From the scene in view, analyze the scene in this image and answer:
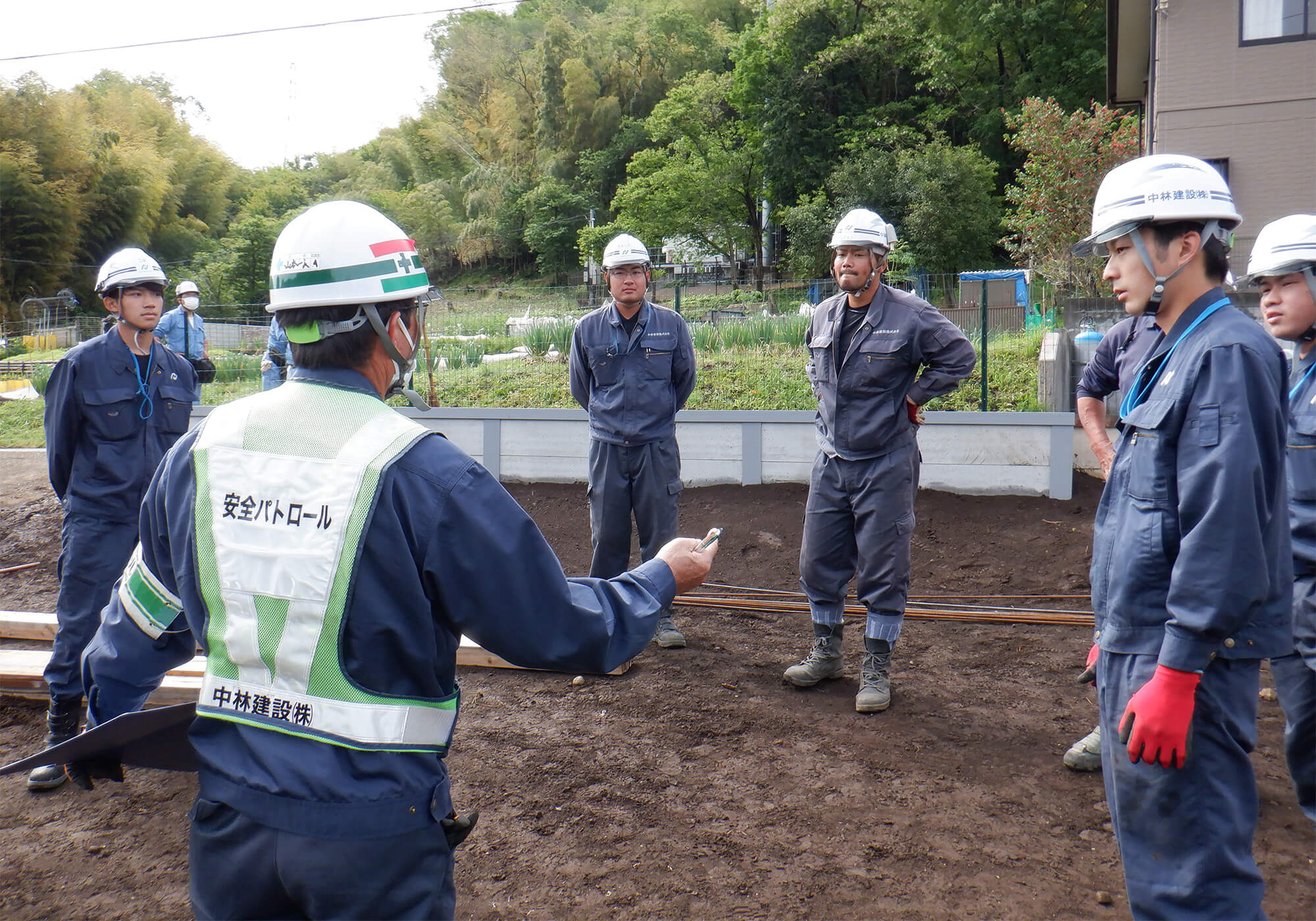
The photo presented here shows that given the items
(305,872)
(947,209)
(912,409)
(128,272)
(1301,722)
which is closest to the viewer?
(305,872)

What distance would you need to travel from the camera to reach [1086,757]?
3906 millimetres

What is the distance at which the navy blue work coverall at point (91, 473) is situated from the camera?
417 cm

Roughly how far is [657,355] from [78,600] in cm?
315

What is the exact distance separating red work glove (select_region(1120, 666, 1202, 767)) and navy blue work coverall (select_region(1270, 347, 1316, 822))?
1.37m

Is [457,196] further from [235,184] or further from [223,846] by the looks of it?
[223,846]

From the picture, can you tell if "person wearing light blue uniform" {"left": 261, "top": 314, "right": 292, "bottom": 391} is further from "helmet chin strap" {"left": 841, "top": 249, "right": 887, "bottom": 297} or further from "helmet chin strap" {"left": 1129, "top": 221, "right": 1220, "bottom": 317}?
"helmet chin strap" {"left": 1129, "top": 221, "right": 1220, "bottom": 317}

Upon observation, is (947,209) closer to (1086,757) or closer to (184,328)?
(184,328)

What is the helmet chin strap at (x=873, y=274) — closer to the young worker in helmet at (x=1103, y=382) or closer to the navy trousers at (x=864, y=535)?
the navy trousers at (x=864, y=535)

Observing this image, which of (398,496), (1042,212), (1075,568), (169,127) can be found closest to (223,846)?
(398,496)

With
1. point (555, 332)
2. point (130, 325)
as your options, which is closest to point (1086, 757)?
point (130, 325)

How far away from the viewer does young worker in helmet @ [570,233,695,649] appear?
5.56 metres

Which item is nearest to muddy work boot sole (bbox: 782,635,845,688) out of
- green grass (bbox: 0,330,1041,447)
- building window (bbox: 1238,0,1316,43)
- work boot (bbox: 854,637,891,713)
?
work boot (bbox: 854,637,891,713)

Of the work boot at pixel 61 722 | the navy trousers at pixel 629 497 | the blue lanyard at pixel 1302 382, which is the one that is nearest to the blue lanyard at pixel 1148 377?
the blue lanyard at pixel 1302 382

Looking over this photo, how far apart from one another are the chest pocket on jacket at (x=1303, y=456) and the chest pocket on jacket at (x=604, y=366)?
11.1ft
